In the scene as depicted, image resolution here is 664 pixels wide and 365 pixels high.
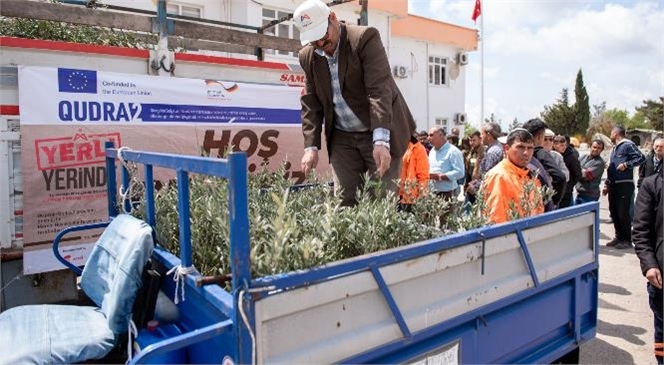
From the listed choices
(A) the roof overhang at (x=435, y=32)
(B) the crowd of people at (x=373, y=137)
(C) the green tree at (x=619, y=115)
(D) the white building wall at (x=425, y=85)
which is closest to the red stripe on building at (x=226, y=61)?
(B) the crowd of people at (x=373, y=137)

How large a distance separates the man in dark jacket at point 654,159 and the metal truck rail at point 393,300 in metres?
4.04

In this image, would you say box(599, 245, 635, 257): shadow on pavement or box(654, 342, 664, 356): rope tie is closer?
box(654, 342, 664, 356): rope tie

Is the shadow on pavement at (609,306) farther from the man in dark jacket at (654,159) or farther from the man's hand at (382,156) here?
the man's hand at (382,156)

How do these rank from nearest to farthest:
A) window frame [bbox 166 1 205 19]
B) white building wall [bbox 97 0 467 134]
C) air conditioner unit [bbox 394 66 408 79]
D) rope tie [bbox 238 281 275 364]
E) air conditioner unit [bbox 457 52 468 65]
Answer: rope tie [bbox 238 281 275 364], window frame [bbox 166 1 205 19], white building wall [bbox 97 0 467 134], air conditioner unit [bbox 394 66 408 79], air conditioner unit [bbox 457 52 468 65]

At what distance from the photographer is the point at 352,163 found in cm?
349

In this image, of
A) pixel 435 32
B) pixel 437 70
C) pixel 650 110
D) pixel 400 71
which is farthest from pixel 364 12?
pixel 650 110

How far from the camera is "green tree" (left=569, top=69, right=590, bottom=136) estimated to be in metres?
48.5

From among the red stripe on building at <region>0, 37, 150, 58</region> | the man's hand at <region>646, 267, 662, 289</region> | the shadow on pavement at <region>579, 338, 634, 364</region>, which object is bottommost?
the shadow on pavement at <region>579, 338, 634, 364</region>

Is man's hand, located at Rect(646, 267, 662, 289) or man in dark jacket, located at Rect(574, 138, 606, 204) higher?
man in dark jacket, located at Rect(574, 138, 606, 204)

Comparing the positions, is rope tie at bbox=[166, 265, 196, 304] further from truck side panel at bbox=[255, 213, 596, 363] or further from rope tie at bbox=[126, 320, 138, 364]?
truck side panel at bbox=[255, 213, 596, 363]

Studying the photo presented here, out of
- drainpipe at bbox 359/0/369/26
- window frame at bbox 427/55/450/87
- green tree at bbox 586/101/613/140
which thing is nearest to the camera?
drainpipe at bbox 359/0/369/26

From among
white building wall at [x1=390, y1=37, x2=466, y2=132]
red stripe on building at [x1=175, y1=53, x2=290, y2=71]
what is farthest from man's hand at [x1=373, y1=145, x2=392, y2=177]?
white building wall at [x1=390, y1=37, x2=466, y2=132]

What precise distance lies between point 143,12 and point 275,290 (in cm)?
507

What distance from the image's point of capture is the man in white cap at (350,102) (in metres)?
3.02
